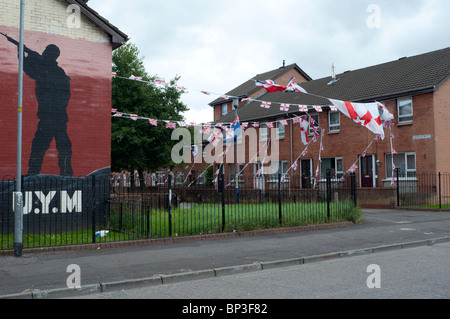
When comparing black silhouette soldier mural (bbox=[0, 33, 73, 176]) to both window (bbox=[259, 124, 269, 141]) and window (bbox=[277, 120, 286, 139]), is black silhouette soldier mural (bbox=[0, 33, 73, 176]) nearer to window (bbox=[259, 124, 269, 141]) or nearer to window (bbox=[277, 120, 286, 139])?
window (bbox=[277, 120, 286, 139])

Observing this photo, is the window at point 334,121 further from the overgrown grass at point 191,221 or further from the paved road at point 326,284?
the paved road at point 326,284

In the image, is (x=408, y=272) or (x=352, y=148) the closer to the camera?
(x=408, y=272)

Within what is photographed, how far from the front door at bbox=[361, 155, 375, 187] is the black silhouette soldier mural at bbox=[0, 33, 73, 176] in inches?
780

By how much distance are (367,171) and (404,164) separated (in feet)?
8.39

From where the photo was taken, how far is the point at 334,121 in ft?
99.4

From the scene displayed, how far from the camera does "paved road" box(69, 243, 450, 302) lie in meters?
6.29

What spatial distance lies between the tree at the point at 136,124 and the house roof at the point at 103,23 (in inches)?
511
